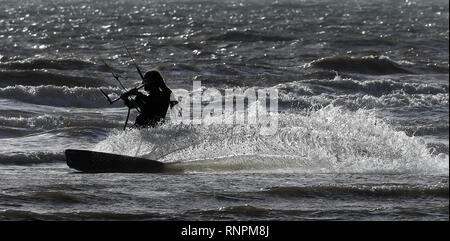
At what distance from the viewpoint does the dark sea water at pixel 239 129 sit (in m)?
10.7

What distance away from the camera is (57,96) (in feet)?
69.9

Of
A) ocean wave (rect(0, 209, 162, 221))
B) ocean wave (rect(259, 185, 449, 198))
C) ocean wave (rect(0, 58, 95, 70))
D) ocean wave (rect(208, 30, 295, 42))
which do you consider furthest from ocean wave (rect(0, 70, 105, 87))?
ocean wave (rect(0, 209, 162, 221))

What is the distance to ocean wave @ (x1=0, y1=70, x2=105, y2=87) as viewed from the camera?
2417 centimetres

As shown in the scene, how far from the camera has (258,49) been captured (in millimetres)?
33312

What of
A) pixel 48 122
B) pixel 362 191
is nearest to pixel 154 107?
pixel 362 191

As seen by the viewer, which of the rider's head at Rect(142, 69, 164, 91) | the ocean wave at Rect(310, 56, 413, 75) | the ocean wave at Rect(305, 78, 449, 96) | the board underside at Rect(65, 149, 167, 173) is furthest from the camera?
the ocean wave at Rect(310, 56, 413, 75)

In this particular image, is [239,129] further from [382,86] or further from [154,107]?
[382,86]

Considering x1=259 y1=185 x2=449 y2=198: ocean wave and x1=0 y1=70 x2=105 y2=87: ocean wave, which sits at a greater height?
x1=0 y1=70 x2=105 y2=87: ocean wave

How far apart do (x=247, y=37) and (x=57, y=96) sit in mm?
16697

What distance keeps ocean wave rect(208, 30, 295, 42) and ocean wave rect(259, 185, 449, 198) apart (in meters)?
24.9

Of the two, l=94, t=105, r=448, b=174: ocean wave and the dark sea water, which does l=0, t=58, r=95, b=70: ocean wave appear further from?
l=94, t=105, r=448, b=174: ocean wave

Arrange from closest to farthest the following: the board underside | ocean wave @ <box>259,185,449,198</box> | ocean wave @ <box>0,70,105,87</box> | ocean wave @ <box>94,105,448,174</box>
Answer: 1. ocean wave @ <box>259,185,449,198</box>
2. the board underside
3. ocean wave @ <box>94,105,448,174</box>
4. ocean wave @ <box>0,70,105,87</box>

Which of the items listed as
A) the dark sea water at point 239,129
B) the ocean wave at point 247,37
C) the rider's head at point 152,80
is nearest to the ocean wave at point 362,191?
the dark sea water at point 239,129
